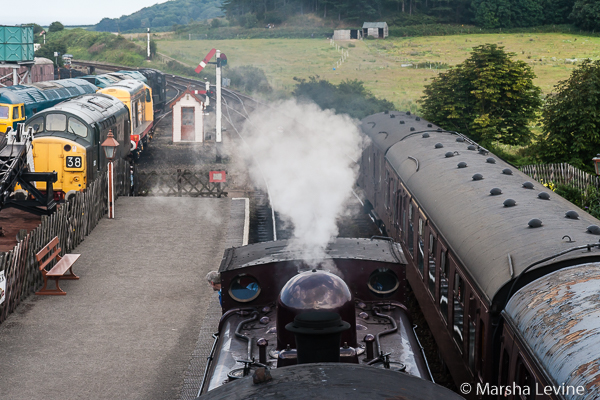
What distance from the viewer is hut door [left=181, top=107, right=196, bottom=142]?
42.2m

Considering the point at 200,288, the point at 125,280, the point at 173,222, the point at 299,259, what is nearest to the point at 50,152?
the point at 173,222

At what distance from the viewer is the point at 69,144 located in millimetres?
24734

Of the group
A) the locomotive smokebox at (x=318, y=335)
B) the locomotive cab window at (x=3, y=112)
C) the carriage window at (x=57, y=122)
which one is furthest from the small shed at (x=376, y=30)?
the locomotive smokebox at (x=318, y=335)

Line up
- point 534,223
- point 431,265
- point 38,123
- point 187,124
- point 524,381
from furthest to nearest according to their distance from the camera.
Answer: point 187,124, point 38,123, point 431,265, point 534,223, point 524,381

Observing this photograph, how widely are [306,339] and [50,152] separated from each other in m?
21.2

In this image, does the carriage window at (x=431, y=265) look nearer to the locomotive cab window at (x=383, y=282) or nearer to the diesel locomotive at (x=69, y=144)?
the locomotive cab window at (x=383, y=282)

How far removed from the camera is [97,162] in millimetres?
26750

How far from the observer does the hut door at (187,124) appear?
4225 cm

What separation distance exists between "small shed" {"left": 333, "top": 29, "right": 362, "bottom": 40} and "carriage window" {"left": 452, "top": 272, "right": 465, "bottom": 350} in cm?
8882

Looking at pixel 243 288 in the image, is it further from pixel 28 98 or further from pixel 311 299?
pixel 28 98

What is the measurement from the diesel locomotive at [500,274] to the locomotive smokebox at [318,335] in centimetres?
202

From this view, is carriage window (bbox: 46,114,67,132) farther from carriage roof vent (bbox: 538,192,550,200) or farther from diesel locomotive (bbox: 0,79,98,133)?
carriage roof vent (bbox: 538,192,550,200)

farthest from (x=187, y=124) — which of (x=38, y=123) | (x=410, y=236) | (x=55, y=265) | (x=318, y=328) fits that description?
(x=318, y=328)

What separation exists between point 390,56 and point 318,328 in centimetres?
8806
